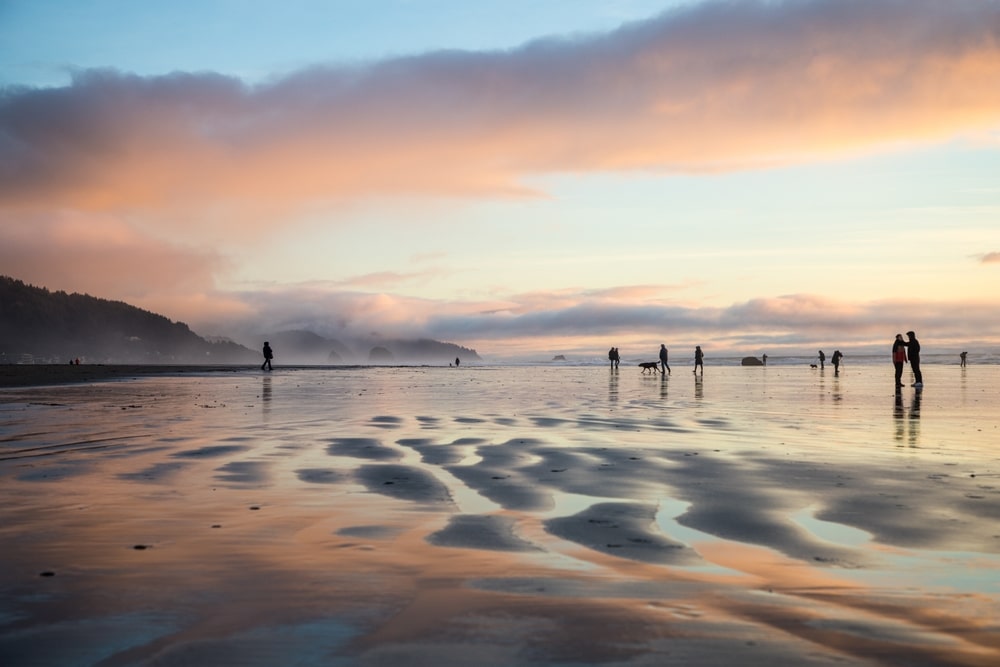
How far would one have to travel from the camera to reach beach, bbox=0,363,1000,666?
349 centimetres

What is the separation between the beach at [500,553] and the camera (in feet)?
11.4

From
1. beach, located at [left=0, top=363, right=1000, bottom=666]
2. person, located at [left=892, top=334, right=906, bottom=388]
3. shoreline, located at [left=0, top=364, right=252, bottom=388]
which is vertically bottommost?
beach, located at [left=0, top=363, right=1000, bottom=666]

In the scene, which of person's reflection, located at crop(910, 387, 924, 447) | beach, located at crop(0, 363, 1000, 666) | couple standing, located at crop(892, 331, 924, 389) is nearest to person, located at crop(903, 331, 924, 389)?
couple standing, located at crop(892, 331, 924, 389)

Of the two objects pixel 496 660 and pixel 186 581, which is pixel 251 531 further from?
pixel 496 660

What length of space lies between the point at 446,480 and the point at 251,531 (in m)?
2.93

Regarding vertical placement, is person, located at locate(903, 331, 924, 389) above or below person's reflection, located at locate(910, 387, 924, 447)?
above

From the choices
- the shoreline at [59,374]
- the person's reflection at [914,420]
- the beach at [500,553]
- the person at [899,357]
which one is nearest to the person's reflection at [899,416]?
the person's reflection at [914,420]

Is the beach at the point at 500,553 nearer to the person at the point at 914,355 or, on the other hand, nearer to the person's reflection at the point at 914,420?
the person's reflection at the point at 914,420

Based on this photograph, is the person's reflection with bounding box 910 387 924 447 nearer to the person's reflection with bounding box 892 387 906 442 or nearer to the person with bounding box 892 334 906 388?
the person's reflection with bounding box 892 387 906 442

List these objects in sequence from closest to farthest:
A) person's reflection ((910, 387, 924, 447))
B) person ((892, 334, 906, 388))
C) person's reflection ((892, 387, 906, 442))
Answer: person's reflection ((910, 387, 924, 447))
person's reflection ((892, 387, 906, 442))
person ((892, 334, 906, 388))

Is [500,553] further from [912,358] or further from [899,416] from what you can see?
[912,358]

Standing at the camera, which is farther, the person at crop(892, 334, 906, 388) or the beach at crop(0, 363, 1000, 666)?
the person at crop(892, 334, 906, 388)

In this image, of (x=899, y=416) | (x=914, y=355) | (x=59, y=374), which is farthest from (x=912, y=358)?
(x=59, y=374)

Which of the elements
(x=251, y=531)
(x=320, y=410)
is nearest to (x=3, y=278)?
(x=320, y=410)
